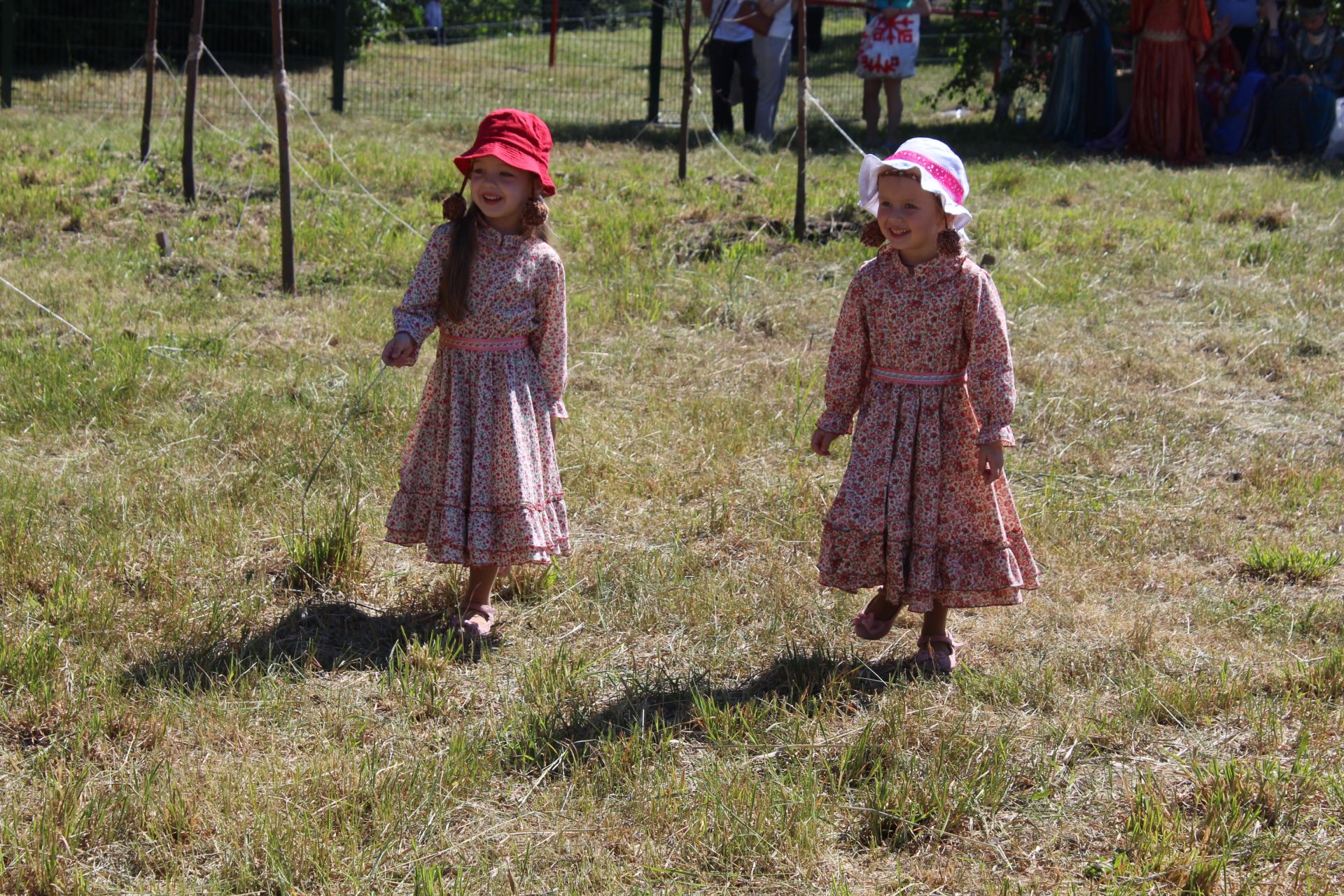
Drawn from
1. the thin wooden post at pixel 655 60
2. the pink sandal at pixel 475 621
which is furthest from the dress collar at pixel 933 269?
the thin wooden post at pixel 655 60

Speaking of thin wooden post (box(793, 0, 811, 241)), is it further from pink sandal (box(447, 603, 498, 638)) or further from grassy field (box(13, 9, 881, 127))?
grassy field (box(13, 9, 881, 127))

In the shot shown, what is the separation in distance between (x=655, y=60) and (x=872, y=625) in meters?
10.8

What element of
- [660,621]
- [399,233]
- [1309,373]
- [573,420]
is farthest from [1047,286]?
[660,621]

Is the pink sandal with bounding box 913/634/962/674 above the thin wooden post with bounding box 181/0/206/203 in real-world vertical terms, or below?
below

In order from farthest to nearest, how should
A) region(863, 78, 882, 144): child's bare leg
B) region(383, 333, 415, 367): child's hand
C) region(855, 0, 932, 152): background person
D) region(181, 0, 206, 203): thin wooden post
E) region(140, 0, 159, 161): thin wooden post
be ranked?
region(863, 78, 882, 144): child's bare leg → region(855, 0, 932, 152): background person → region(140, 0, 159, 161): thin wooden post → region(181, 0, 206, 203): thin wooden post → region(383, 333, 415, 367): child's hand

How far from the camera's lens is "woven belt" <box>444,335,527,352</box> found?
4062 millimetres

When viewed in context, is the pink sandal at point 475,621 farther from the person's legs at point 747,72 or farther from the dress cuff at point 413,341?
the person's legs at point 747,72

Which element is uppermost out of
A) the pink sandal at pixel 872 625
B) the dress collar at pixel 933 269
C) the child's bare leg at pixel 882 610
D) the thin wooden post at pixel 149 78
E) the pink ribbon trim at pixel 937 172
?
the thin wooden post at pixel 149 78

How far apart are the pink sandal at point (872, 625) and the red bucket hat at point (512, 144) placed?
1.53 metres

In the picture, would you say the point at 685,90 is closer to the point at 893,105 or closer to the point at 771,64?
the point at 893,105

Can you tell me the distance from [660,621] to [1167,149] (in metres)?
9.42

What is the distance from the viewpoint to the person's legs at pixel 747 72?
1276 centimetres

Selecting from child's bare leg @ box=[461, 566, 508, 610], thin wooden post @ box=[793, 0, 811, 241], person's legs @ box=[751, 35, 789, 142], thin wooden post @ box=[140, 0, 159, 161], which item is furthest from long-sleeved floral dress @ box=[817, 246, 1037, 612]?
person's legs @ box=[751, 35, 789, 142]

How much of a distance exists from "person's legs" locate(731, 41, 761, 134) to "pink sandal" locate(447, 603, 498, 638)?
30.4 feet
